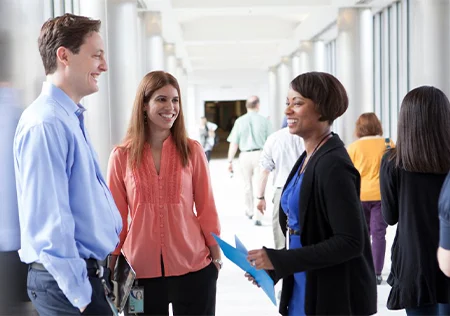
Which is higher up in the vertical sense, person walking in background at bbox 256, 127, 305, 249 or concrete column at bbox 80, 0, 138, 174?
concrete column at bbox 80, 0, 138, 174

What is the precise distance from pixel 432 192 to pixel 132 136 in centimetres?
157

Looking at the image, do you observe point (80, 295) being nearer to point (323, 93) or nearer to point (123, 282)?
point (123, 282)

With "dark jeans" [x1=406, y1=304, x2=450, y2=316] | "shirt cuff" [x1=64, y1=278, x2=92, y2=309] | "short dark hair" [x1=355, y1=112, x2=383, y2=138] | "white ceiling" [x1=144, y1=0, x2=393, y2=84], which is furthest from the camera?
"white ceiling" [x1=144, y1=0, x2=393, y2=84]

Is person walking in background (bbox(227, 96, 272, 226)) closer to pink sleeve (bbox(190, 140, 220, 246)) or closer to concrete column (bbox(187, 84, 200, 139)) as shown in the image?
pink sleeve (bbox(190, 140, 220, 246))

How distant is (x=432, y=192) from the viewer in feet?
10.6

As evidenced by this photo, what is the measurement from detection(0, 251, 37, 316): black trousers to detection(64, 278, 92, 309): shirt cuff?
0.51 m

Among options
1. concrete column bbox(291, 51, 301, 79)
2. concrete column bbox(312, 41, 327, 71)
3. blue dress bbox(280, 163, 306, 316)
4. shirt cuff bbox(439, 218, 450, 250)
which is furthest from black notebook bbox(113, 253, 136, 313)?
concrete column bbox(291, 51, 301, 79)

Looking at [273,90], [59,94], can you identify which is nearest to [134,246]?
[59,94]

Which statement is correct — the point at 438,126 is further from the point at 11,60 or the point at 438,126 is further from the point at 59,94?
the point at 11,60

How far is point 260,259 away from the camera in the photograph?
2320 mm

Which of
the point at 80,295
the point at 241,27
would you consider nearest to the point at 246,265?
the point at 80,295

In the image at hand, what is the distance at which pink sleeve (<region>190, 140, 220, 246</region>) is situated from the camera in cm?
338

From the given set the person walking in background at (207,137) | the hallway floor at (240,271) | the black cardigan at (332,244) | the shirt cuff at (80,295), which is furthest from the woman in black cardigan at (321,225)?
the person walking in background at (207,137)

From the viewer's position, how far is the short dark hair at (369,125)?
6.55 metres
